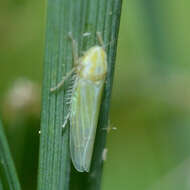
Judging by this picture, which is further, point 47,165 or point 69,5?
point 47,165

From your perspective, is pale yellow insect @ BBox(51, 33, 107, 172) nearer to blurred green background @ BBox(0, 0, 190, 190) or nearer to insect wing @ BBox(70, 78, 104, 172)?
insect wing @ BBox(70, 78, 104, 172)

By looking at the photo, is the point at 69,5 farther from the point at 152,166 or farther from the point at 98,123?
the point at 152,166

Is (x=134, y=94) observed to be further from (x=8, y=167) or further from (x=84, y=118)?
(x=8, y=167)

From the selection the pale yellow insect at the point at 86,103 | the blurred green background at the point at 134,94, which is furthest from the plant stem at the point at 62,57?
the blurred green background at the point at 134,94

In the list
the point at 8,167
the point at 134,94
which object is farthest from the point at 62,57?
the point at 134,94

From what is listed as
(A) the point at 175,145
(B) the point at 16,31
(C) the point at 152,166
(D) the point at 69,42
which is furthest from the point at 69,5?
(C) the point at 152,166

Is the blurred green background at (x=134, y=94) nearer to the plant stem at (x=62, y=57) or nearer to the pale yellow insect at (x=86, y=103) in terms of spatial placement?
the pale yellow insect at (x=86, y=103)
